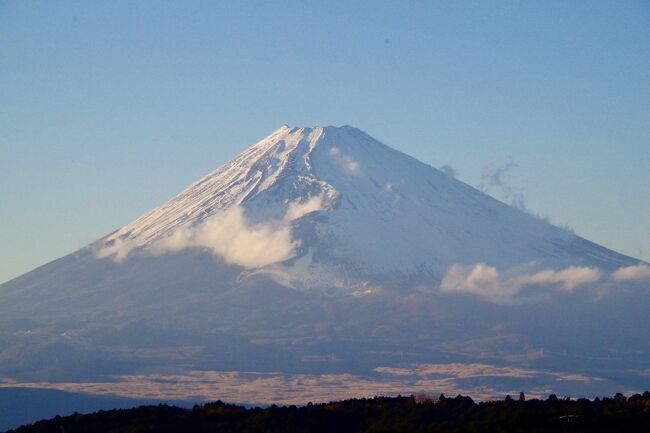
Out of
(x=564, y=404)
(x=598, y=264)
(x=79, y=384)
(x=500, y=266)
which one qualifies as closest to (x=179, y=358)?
(x=79, y=384)

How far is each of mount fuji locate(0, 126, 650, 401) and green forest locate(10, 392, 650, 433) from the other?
211 ft

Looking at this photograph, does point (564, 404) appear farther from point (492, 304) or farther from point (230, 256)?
point (230, 256)

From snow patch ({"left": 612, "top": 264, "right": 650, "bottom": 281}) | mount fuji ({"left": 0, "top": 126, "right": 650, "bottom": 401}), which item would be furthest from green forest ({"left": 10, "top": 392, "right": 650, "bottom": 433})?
snow patch ({"left": 612, "top": 264, "right": 650, "bottom": 281})

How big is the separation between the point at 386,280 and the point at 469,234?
55.3 feet

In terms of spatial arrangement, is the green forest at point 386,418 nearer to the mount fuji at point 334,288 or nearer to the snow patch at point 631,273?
the mount fuji at point 334,288

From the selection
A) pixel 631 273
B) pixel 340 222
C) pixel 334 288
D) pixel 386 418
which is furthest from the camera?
pixel 340 222

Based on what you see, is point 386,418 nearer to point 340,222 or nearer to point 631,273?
point 340,222

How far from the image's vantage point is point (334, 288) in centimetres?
13462

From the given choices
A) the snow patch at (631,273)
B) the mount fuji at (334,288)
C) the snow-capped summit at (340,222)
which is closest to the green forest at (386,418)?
the mount fuji at (334,288)

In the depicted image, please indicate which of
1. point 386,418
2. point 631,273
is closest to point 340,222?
point 631,273

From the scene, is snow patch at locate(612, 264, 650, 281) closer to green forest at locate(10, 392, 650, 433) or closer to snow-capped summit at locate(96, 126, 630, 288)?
snow-capped summit at locate(96, 126, 630, 288)

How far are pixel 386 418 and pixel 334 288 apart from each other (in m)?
101

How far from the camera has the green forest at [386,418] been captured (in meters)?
30.6

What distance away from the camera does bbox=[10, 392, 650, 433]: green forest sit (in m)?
30.6
